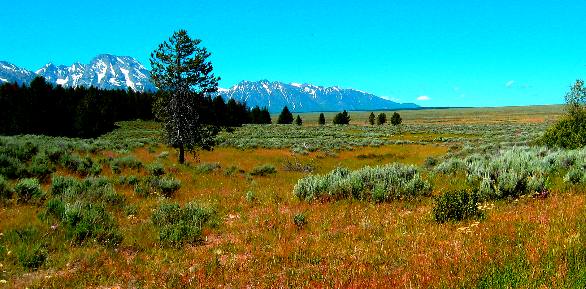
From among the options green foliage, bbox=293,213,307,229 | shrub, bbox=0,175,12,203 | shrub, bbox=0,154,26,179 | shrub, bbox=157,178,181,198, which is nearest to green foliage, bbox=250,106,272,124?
shrub, bbox=0,154,26,179

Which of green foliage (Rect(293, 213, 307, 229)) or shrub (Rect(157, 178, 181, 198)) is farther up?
green foliage (Rect(293, 213, 307, 229))

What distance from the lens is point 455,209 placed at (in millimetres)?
7121

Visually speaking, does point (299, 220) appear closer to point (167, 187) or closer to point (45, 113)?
point (167, 187)

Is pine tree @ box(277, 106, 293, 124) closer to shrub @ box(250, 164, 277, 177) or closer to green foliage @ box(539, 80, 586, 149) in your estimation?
shrub @ box(250, 164, 277, 177)

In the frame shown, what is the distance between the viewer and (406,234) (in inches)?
255

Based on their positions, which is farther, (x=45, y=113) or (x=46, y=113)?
(x=46, y=113)

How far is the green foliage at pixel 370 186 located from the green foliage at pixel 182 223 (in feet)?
8.99

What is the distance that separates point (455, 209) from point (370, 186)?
3.23m

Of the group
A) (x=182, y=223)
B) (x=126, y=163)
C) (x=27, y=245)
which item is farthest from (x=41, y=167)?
(x=182, y=223)

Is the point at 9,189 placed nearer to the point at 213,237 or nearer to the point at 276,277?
the point at 213,237

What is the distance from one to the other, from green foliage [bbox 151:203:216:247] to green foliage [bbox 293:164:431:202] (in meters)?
2.74

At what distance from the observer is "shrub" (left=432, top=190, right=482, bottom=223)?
23.1 ft

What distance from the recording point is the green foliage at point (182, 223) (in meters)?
7.12

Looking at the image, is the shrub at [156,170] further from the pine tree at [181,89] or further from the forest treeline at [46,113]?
the forest treeline at [46,113]
